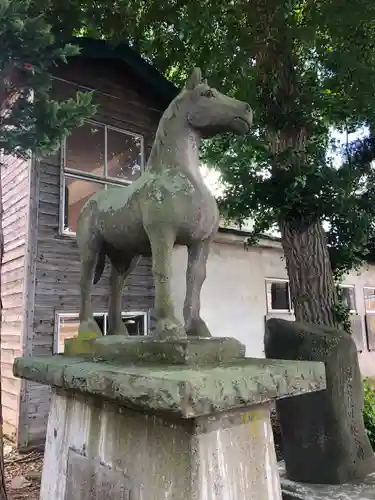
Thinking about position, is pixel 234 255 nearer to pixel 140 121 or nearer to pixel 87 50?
pixel 140 121

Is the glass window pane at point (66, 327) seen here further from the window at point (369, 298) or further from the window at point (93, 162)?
the window at point (369, 298)

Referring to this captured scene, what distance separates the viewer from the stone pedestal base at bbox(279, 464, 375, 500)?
2484 millimetres

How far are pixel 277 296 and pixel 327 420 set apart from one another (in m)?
4.69

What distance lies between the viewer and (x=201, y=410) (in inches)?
41.7

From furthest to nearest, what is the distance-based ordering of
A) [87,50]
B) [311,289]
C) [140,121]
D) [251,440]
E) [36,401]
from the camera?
[140,121]
[87,50]
[36,401]
[311,289]
[251,440]

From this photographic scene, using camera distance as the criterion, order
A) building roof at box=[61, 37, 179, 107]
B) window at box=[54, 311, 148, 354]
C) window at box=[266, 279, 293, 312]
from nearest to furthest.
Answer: window at box=[54, 311, 148, 354]
building roof at box=[61, 37, 179, 107]
window at box=[266, 279, 293, 312]

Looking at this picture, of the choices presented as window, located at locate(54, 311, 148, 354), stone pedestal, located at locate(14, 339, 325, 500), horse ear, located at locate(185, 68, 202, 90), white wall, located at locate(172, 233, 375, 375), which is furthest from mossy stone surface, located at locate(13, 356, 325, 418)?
white wall, located at locate(172, 233, 375, 375)

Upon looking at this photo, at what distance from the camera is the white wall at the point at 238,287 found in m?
6.34

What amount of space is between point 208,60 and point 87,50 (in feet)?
5.30

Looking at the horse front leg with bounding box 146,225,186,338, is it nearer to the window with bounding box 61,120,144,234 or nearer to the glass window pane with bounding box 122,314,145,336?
the window with bounding box 61,120,144,234

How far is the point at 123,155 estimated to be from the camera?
20.7 feet

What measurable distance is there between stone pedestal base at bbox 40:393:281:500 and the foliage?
176cm

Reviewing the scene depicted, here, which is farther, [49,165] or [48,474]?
[49,165]

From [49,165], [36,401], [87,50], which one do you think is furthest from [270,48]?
[36,401]
